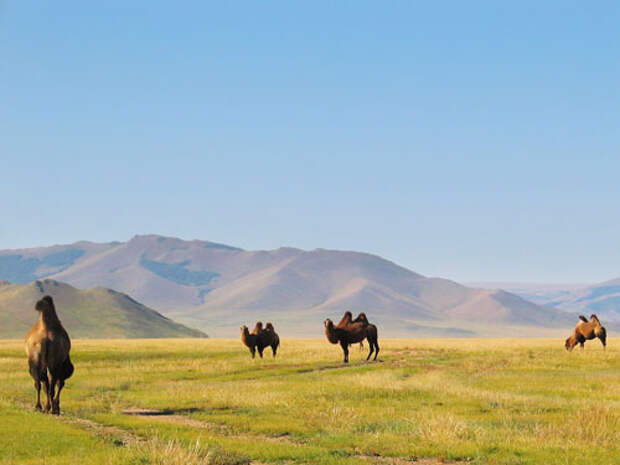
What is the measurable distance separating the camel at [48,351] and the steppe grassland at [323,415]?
90 cm

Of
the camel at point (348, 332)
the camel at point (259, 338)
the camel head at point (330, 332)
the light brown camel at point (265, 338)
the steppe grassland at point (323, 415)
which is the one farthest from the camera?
the light brown camel at point (265, 338)

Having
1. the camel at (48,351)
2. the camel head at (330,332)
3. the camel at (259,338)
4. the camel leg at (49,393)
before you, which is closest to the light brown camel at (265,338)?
the camel at (259,338)

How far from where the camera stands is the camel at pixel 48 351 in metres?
22.1

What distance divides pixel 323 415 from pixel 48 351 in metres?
7.53

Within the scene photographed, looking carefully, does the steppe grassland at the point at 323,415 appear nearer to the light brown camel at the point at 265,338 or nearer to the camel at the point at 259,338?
the camel at the point at 259,338

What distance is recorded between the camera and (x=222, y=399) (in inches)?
1091

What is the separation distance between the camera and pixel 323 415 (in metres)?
24.2

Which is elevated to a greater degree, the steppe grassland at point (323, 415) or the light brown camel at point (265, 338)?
the light brown camel at point (265, 338)

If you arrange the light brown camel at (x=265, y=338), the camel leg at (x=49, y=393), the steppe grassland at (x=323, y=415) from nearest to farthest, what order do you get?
1. the steppe grassland at (x=323, y=415)
2. the camel leg at (x=49, y=393)
3. the light brown camel at (x=265, y=338)

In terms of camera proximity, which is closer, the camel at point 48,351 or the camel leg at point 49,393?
the camel at point 48,351

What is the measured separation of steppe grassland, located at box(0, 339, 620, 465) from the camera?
17.5 metres

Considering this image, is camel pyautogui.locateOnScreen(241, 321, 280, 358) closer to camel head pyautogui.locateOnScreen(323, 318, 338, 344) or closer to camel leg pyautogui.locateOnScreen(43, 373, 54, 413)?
camel head pyautogui.locateOnScreen(323, 318, 338, 344)

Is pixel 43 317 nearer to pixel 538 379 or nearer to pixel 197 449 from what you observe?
pixel 197 449

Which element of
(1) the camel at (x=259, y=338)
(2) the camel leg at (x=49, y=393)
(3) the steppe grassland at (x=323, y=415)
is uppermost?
(1) the camel at (x=259, y=338)
